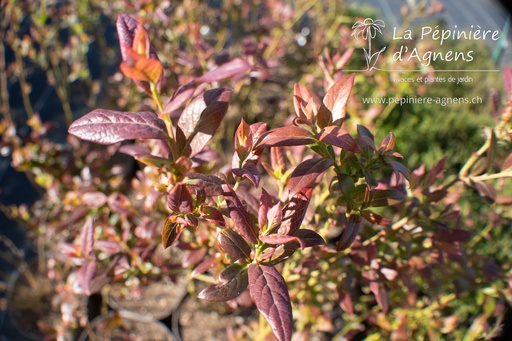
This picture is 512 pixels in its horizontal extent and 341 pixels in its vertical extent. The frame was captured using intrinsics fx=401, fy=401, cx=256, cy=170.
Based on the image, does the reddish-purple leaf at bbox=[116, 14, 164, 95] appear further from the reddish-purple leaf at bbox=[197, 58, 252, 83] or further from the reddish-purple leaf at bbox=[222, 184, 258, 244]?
the reddish-purple leaf at bbox=[222, 184, 258, 244]

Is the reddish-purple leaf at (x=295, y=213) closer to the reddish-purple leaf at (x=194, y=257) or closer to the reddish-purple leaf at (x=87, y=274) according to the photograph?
the reddish-purple leaf at (x=194, y=257)

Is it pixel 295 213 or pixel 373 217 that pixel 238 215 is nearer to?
pixel 295 213

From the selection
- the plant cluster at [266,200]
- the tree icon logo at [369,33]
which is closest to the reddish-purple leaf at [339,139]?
the plant cluster at [266,200]

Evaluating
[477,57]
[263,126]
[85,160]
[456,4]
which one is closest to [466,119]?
[477,57]

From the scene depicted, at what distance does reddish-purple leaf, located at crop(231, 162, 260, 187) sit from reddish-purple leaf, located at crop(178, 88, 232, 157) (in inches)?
4.0

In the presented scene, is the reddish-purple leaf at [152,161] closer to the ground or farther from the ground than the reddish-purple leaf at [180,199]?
farther from the ground

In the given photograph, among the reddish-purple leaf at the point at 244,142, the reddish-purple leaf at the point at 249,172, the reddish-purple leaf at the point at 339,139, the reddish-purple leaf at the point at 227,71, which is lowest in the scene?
the reddish-purple leaf at the point at 249,172

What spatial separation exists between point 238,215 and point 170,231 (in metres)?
0.13

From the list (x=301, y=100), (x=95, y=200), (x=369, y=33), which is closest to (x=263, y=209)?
(x=301, y=100)

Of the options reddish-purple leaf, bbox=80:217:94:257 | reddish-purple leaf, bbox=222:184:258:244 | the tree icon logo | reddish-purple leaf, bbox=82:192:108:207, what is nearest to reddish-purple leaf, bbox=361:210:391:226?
reddish-purple leaf, bbox=222:184:258:244

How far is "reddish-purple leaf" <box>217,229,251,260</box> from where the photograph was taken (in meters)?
0.74

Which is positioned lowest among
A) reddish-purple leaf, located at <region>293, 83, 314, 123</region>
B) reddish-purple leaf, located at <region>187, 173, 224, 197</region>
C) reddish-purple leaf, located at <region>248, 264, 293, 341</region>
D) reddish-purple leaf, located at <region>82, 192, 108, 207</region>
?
reddish-purple leaf, located at <region>82, 192, 108, 207</region>

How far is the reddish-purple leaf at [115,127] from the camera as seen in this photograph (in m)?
0.67

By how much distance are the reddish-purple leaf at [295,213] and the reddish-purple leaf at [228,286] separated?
0.35 ft
